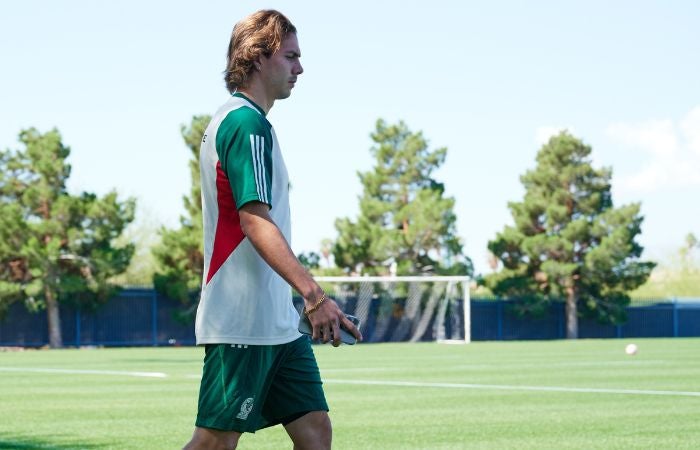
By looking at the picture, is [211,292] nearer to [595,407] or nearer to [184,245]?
[595,407]

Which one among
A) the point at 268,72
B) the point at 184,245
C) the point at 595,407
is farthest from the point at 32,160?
the point at 268,72

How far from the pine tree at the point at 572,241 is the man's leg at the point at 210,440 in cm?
5367

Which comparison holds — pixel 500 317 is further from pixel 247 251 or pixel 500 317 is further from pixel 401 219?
pixel 247 251

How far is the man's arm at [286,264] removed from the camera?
4.87 m

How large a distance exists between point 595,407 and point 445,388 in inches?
148

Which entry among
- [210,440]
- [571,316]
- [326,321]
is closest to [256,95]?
[326,321]

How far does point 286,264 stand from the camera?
4863mm

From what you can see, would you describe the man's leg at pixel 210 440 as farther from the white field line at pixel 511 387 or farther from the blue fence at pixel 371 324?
the blue fence at pixel 371 324

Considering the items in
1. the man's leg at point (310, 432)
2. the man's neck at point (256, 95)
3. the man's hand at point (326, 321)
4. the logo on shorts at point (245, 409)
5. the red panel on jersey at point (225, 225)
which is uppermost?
the man's neck at point (256, 95)

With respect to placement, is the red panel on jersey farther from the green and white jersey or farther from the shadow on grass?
the shadow on grass

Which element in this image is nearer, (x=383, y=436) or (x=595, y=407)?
(x=383, y=436)

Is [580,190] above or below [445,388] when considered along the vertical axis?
above

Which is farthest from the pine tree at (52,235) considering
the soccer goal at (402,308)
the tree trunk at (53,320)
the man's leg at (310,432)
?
the man's leg at (310,432)

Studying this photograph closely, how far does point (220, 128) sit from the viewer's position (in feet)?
16.8
